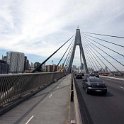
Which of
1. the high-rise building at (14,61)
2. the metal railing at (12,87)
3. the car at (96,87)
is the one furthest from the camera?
the high-rise building at (14,61)

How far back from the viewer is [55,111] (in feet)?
43.6

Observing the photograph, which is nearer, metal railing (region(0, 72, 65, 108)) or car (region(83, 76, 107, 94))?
metal railing (region(0, 72, 65, 108))

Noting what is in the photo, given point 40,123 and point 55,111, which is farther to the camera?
point 55,111

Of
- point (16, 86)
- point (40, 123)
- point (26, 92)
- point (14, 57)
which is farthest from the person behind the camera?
point (14, 57)

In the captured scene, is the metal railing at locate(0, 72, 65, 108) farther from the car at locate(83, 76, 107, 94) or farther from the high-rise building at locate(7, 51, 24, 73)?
the high-rise building at locate(7, 51, 24, 73)

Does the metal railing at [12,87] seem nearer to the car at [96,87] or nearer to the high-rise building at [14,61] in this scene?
the car at [96,87]

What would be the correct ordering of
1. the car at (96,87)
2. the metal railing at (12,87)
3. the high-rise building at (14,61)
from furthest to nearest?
the high-rise building at (14,61) < the car at (96,87) < the metal railing at (12,87)

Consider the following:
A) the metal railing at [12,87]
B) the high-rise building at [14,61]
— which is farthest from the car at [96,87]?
the high-rise building at [14,61]

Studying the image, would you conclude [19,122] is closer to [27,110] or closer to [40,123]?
[40,123]

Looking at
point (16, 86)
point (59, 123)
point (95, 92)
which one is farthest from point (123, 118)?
point (95, 92)

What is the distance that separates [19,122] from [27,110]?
2939mm

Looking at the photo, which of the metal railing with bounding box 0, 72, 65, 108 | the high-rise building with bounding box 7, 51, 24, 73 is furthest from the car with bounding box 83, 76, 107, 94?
the high-rise building with bounding box 7, 51, 24, 73

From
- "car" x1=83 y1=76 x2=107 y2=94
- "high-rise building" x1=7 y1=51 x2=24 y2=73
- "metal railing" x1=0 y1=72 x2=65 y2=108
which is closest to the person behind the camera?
"metal railing" x1=0 y1=72 x2=65 y2=108

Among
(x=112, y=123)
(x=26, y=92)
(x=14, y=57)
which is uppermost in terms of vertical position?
(x=14, y=57)
